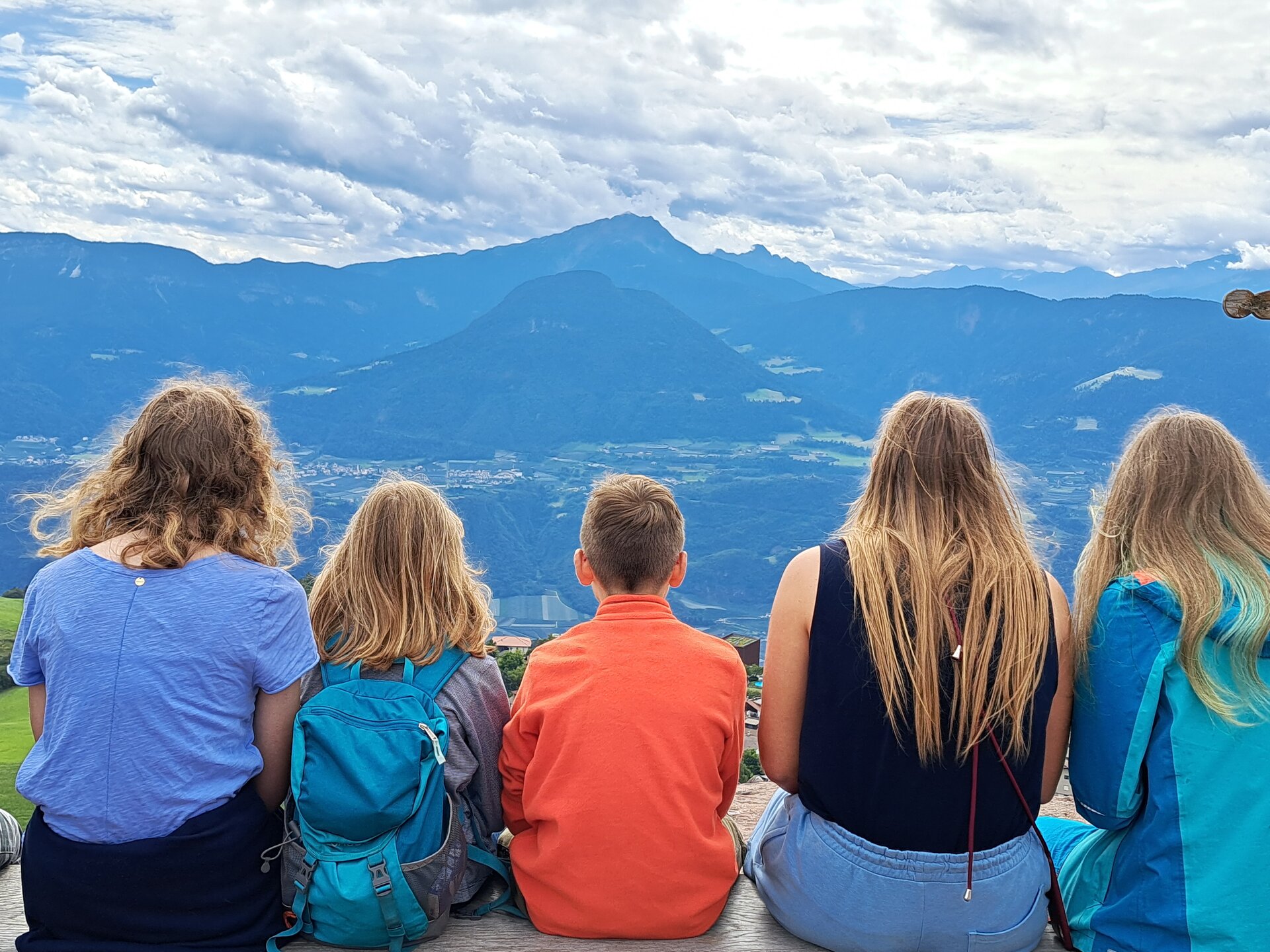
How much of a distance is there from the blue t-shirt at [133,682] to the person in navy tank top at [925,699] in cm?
133

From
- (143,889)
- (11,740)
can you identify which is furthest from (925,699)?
(11,740)

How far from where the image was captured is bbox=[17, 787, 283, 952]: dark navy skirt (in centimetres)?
230

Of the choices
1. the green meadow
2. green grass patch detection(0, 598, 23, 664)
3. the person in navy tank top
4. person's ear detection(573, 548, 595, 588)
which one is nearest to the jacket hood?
the person in navy tank top

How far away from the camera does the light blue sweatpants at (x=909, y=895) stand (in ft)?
7.77

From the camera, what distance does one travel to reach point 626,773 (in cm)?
246

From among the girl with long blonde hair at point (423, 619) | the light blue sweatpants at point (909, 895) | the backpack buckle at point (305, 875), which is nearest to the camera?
the light blue sweatpants at point (909, 895)

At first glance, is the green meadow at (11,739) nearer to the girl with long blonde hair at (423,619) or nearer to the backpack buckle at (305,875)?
the backpack buckle at (305,875)

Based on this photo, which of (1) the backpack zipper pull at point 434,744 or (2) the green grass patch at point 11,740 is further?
(2) the green grass patch at point 11,740

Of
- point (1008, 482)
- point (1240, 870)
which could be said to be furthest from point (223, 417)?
point (1240, 870)

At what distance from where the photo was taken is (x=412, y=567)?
8.73ft

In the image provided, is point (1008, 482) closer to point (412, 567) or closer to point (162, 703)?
point (412, 567)

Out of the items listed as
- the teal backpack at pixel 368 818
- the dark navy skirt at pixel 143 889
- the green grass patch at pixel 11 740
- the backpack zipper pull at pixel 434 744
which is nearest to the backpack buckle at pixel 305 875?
the teal backpack at pixel 368 818

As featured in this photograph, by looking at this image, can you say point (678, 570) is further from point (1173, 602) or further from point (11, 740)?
point (11, 740)

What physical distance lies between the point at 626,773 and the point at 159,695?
3.66 feet
